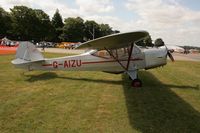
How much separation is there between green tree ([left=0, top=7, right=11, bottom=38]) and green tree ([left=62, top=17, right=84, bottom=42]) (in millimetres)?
22101

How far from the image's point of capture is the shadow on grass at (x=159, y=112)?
591 centimetres

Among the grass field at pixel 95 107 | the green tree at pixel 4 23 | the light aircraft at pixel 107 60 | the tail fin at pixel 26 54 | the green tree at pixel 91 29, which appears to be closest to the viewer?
the grass field at pixel 95 107

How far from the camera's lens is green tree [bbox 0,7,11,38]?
91375 mm

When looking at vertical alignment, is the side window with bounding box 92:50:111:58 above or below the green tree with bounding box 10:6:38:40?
below

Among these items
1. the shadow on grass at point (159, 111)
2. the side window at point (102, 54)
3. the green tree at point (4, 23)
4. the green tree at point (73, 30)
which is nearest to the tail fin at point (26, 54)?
the side window at point (102, 54)

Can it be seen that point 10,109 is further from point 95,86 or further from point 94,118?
point 95,86

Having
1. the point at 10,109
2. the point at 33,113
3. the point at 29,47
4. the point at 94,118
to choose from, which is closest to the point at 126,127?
the point at 94,118

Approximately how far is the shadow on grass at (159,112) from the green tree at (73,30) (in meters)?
94.6

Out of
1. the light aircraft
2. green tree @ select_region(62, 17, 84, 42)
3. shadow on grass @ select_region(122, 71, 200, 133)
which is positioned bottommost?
shadow on grass @ select_region(122, 71, 200, 133)

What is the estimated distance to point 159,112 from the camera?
23.2 feet

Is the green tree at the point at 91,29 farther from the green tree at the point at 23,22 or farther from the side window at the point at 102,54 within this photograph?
the side window at the point at 102,54

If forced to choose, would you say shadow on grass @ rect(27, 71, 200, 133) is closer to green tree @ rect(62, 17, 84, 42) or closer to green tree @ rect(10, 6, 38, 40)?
green tree @ rect(10, 6, 38, 40)

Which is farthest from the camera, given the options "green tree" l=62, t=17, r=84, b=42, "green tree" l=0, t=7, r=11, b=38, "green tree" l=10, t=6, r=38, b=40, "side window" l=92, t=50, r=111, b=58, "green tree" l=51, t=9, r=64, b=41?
"green tree" l=51, t=9, r=64, b=41

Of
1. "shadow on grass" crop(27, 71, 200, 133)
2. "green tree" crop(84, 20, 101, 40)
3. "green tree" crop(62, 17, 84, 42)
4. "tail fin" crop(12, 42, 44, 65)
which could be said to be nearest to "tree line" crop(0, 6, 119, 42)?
"green tree" crop(62, 17, 84, 42)
